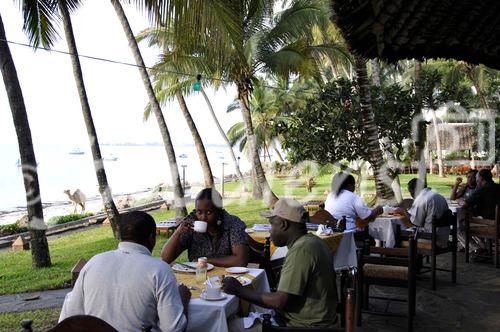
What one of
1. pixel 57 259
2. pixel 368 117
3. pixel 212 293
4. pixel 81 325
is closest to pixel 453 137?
pixel 368 117

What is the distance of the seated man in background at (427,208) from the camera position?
6.96 metres

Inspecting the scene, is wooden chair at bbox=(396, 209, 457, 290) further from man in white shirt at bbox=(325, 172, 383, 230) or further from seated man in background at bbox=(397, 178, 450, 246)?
man in white shirt at bbox=(325, 172, 383, 230)

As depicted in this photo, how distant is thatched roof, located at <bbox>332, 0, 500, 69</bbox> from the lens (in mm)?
2377

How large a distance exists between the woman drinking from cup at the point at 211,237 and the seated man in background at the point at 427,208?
337 centimetres

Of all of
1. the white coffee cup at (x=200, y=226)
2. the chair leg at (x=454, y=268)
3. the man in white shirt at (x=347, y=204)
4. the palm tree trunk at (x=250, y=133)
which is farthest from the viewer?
the palm tree trunk at (x=250, y=133)

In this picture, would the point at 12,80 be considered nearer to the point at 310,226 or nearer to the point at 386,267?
the point at 310,226

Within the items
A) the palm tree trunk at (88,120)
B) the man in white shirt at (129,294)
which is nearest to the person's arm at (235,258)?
the man in white shirt at (129,294)

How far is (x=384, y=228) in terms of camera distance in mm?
7676

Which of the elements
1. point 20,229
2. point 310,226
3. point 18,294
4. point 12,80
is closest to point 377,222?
point 310,226

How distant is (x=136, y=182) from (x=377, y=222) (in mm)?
44105

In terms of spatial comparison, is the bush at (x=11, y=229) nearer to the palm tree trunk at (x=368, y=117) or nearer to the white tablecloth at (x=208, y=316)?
the palm tree trunk at (x=368, y=117)

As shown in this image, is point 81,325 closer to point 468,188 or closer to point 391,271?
point 391,271

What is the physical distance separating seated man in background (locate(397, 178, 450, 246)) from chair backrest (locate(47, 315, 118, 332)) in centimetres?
549

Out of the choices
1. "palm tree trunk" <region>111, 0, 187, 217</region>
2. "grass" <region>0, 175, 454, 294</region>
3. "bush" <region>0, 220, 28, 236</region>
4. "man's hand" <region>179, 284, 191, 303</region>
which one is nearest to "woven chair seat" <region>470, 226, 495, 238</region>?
"grass" <region>0, 175, 454, 294</region>
